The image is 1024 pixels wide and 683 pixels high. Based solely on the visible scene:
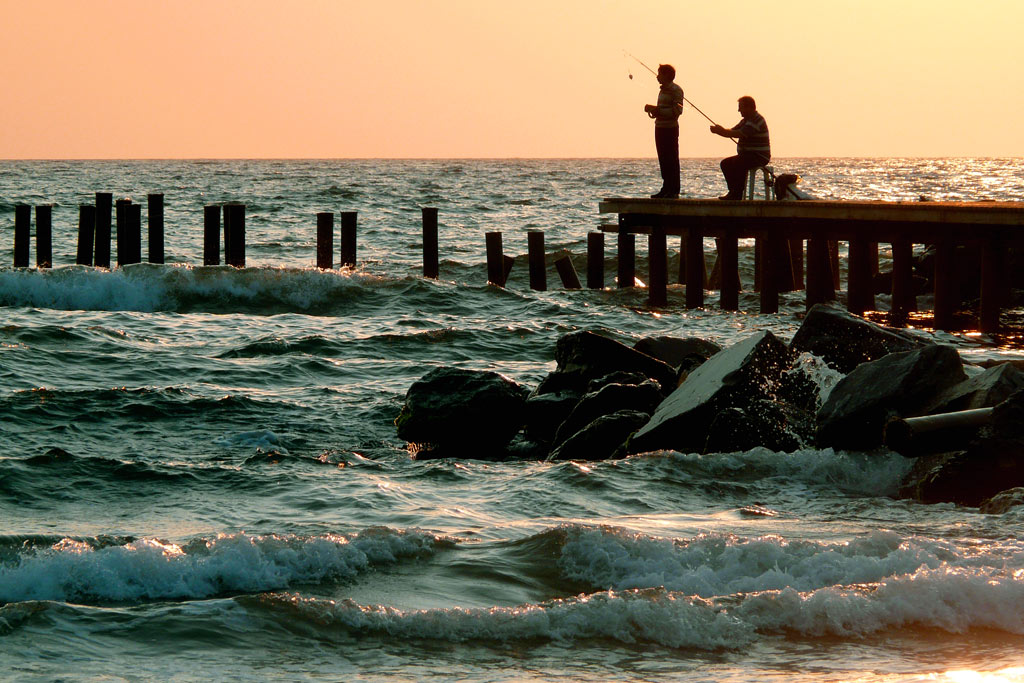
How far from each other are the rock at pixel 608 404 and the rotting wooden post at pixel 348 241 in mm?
11550

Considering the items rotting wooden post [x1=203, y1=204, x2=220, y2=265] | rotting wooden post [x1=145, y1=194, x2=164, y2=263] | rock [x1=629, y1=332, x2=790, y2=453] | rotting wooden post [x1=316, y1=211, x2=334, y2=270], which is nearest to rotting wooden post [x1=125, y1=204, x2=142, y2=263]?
rotting wooden post [x1=145, y1=194, x2=164, y2=263]

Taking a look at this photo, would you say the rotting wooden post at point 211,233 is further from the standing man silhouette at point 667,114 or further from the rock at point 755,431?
the rock at point 755,431

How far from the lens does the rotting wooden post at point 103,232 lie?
1978 centimetres

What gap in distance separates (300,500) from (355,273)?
12765 mm

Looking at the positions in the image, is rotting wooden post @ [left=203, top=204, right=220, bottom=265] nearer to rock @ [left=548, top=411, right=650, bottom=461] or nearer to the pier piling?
the pier piling

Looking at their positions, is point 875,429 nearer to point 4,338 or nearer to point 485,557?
point 485,557

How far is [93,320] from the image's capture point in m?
15.1

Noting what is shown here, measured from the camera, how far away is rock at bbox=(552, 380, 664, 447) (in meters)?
8.84

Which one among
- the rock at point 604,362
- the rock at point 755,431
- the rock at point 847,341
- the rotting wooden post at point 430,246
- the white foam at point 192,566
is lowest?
the white foam at point 192,566

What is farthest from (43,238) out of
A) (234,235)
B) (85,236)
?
(234,235)

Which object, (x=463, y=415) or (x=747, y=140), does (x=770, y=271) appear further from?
(x=463, y=415)

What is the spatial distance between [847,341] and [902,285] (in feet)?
18.6

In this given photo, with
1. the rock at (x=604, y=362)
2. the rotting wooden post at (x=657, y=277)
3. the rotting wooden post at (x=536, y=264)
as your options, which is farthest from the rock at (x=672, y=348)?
the rotting wooden post at (x=536, y=264)

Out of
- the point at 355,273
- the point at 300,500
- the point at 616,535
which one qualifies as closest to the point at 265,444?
the point at 300,500
